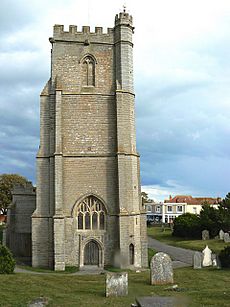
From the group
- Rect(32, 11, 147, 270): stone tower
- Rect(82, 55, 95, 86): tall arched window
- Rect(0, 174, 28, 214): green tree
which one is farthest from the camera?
Rect(0, 174, 28, 214): green tree

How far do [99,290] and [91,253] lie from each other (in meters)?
10.2

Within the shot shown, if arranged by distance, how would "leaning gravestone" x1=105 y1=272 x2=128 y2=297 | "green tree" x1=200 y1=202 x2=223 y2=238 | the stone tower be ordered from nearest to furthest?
"leaning gravestone" x1=105 y1=272 x2=128 y2=297 → the stone tower → "green tree" x1=200 y1=202 x2=223 y2=238

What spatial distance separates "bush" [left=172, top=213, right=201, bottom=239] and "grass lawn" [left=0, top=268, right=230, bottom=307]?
23.2 m

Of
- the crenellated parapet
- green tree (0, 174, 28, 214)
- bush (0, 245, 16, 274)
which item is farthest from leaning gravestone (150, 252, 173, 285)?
green tree (0, 174, 28, 214)

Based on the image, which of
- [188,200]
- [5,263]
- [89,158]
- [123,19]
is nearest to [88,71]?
[123,19]

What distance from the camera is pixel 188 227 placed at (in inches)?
1654

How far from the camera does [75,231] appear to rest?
24672 millimetres

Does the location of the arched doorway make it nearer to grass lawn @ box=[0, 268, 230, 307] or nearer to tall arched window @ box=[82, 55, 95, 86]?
grass lawn @ box=[0, 268, 230, 307]

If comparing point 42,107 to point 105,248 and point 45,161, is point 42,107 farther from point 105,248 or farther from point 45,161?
point 105,248

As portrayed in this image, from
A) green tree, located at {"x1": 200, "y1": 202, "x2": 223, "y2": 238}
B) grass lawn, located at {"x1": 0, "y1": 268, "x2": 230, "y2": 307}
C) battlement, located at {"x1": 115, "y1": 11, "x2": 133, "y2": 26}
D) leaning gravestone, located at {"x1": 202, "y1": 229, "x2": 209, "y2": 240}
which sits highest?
battlement, located at {"x1": 115, "y1": 11, "x2": 133, "y2": 26}

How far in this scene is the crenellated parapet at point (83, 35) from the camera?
1048 inches

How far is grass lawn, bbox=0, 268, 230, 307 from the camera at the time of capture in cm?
1201

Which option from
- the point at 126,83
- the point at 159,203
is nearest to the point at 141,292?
the point at 126,83

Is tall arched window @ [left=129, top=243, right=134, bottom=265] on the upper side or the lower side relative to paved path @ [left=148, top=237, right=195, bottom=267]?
upper
